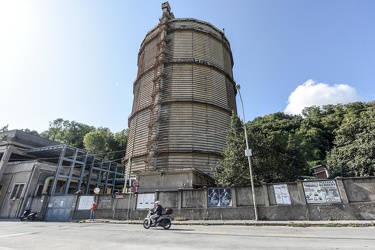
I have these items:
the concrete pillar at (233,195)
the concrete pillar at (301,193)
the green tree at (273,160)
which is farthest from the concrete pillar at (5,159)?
the concrete pillar at (301,193)

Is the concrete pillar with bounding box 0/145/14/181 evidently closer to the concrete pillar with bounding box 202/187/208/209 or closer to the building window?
the building window

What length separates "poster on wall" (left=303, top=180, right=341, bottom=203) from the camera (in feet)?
36.4

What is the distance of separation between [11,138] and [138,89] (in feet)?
52.2

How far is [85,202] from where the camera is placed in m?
17.0

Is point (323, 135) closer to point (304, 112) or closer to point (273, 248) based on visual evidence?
point (304, 112)

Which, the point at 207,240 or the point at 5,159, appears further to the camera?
the point at 5,159

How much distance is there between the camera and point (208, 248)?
16.6 ft

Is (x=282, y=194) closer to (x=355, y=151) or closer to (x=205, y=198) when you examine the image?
(x=205, y=198)

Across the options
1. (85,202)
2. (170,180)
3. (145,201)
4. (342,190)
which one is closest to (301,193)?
(342,190)

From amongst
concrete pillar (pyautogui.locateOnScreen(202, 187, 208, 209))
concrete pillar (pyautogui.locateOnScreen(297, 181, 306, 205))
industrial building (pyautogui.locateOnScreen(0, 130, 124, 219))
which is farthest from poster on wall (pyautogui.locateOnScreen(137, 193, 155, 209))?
concrete pillar (pyautogui.locateOnScreen(297, 181, 306, 205))

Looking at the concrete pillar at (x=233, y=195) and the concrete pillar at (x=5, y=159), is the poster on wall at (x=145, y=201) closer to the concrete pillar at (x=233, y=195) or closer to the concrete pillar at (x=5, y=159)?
the concrete pillar at (x=233, y=195)

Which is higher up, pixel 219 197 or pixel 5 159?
pixel 5 159

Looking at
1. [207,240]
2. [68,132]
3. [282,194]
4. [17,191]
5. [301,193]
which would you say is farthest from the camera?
[68,132]

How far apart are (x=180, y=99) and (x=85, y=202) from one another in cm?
1326
